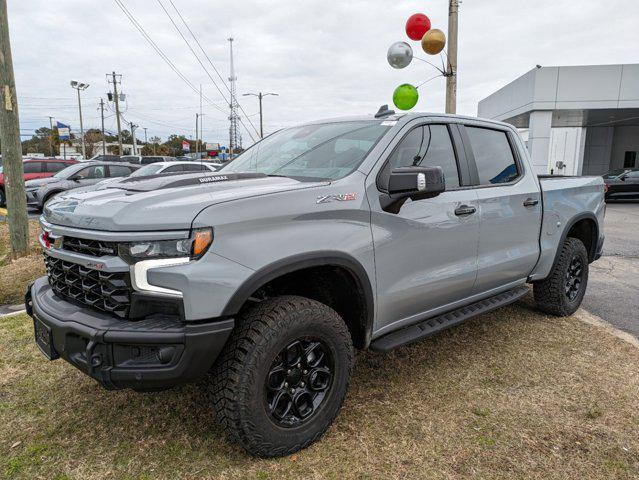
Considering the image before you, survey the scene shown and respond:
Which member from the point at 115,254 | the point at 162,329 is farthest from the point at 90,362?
the point at 115,254

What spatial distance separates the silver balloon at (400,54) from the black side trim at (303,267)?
7532 mm

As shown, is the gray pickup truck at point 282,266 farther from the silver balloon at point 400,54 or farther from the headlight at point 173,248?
the silver balloon at point 400,54

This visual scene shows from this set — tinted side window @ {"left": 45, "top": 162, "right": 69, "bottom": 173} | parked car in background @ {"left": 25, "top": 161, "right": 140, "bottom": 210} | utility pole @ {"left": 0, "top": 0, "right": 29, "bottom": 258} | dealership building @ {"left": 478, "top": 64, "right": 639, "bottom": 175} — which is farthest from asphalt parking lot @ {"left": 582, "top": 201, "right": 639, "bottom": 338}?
tinted side window @ {"left": 45, "top": 162, "right": 69, "bottom": 173}

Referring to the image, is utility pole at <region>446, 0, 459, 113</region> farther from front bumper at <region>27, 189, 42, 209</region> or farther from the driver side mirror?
front bumper at <region>27, 189, 42, 209</region>

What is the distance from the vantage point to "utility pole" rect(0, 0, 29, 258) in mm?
6547

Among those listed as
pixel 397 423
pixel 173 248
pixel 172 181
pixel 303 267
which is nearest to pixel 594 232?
pixel 397 423

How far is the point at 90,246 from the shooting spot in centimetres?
229

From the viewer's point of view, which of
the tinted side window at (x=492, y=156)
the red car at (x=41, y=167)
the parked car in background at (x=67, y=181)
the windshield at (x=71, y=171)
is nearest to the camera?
the tinted side window at (x=492, y=156)

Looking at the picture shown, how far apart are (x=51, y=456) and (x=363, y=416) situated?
172 cm

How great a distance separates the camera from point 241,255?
219 cm

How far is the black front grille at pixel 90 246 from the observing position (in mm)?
2182

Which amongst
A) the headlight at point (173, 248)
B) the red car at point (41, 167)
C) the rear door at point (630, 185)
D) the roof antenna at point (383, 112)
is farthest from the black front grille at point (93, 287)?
the rear door at point (630, 185)

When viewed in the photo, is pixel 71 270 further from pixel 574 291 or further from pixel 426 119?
pixel 574 291

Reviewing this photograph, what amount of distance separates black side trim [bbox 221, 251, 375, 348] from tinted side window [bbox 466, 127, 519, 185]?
151cm
